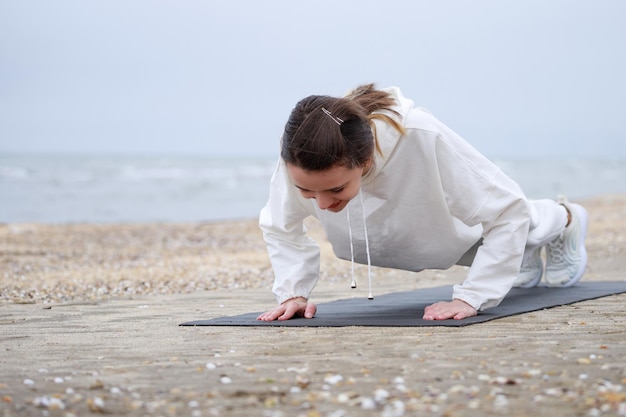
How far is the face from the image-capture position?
316cm

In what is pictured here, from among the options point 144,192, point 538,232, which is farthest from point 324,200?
point 144,192

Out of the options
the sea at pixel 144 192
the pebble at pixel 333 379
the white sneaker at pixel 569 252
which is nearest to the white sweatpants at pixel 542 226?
the white sneaker at pixel 569 252

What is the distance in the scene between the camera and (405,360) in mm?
2701

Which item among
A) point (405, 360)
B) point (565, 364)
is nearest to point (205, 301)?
point (405, 360)

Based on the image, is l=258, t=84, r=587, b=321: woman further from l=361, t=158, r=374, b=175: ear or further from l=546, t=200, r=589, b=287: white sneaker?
l=546, t=200, r=589, b=287: white sneaker

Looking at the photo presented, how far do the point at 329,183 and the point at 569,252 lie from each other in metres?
2.50

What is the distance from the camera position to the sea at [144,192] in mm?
20656

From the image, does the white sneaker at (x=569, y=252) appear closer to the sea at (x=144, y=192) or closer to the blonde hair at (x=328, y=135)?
the blonde hair at (x=328, y=135)

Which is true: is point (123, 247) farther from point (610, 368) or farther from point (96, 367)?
point (610, 368)

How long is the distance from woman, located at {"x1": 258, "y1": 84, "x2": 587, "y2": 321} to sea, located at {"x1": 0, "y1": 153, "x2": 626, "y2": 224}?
583 inches

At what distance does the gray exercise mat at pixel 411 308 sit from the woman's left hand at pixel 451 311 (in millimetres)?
50

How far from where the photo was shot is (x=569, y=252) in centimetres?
511

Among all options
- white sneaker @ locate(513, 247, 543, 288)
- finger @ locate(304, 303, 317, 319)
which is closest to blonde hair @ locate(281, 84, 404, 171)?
finger @ locate(304, 303, 317, 319)

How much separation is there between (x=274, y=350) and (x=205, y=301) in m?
2.36
